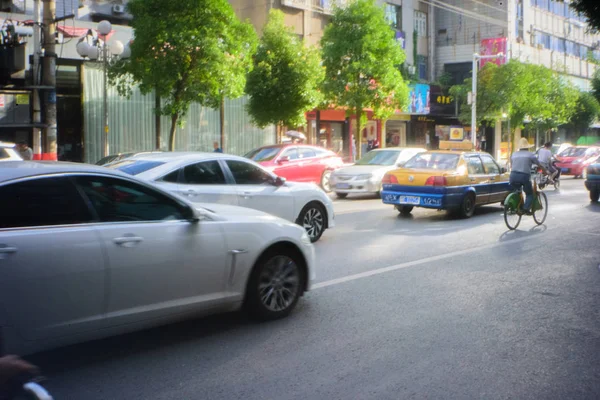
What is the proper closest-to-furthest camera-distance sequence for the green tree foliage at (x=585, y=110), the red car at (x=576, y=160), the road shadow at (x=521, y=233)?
1. the road shadow at (x=521, y=233)
2. the red car at (x=576, y=160)
3. the green tree foliage at (x=585, y=110)

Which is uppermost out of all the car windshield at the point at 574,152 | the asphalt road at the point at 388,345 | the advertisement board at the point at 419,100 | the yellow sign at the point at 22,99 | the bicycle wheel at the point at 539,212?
the advertisement board at the point at 419,100

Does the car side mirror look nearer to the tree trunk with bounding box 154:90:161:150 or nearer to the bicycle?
the bicycle

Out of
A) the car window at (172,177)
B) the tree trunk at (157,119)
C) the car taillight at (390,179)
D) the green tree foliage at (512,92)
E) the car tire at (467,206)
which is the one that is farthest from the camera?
the green tree foliage at (512,92)

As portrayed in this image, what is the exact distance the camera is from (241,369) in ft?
16.1

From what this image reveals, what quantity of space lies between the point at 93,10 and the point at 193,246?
939 inches

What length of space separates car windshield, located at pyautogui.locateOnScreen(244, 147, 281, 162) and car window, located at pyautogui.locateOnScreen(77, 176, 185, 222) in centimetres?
1401

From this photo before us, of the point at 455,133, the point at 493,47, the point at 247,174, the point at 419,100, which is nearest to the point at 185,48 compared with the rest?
the point at 247,174

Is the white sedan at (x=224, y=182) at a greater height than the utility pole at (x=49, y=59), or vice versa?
the utility pole at (x=49, y=59)

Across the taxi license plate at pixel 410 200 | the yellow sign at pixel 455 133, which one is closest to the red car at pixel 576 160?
the yellow sign at pixel 455 133

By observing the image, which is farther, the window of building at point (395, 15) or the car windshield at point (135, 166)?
the window of building at point (395, 15)

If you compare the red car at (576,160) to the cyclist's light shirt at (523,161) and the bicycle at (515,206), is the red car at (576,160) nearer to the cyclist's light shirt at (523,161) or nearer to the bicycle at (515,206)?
the bicycle at (515,206)

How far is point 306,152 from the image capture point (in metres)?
20.7

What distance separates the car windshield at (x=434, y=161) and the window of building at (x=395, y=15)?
82.0ft

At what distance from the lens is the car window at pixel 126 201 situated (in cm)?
494
